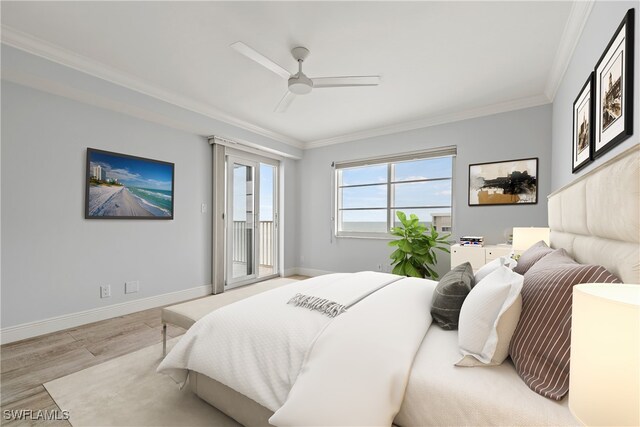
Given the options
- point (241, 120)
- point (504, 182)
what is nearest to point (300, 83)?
point (241, 120)

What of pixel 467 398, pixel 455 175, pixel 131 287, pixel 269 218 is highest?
pixel 455 175

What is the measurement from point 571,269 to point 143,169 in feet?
13.1

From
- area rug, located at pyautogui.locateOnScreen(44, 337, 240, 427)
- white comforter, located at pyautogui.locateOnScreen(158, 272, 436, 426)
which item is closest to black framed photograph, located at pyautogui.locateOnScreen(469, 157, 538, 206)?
white comforter, located at pyautogui.locateOnScreen(158, 272, 436, 426)

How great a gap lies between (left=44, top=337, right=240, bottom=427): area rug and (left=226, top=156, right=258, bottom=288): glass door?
7.84ft

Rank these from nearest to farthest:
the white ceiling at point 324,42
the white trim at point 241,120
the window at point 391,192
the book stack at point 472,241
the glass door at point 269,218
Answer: the white ceiling at point 324,42, the white trim at point 241,120, the book stack at point 472,241, the window at point 391,192, the glass door at point 269,218

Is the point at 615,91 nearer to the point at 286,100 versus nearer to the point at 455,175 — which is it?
the point at 286,100

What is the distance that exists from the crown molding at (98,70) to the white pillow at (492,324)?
144 inches

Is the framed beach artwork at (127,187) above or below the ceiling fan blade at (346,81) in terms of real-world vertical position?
below

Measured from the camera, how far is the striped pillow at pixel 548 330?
Answer: 3.08 ft

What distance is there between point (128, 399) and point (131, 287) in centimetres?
196

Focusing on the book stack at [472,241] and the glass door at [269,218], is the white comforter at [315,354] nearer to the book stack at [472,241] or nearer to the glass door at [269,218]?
the book stack at [472,241]

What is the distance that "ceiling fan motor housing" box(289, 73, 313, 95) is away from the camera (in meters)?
2.50

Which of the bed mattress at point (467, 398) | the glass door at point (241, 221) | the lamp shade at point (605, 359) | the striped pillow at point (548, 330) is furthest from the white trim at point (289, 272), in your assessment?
the lamp shade at point (605, 359)

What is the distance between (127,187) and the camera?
333 centimetres
